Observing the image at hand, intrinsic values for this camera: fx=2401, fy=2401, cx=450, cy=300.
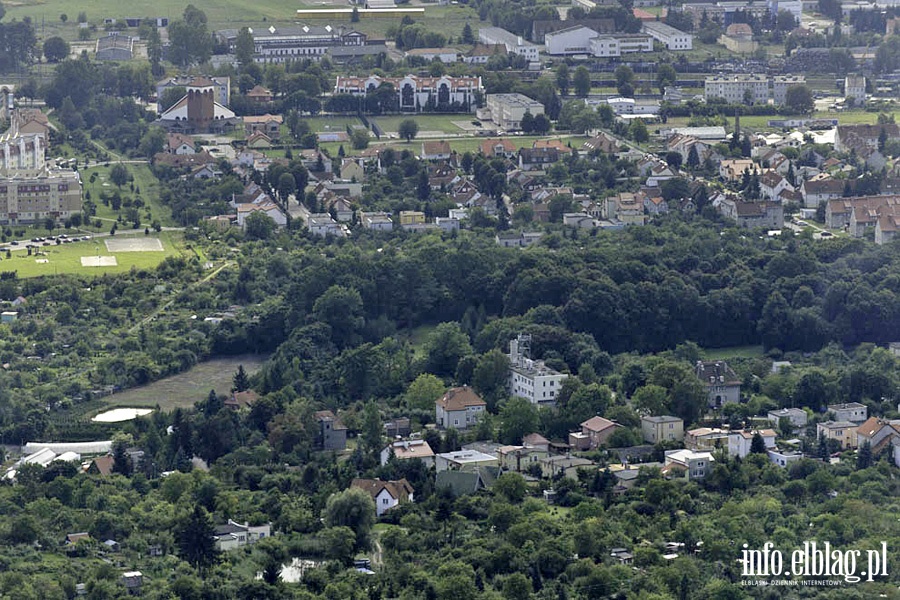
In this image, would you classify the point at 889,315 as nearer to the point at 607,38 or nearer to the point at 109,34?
the point at 607,38

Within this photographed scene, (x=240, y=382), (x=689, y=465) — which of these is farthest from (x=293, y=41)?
(x=689, y=465)

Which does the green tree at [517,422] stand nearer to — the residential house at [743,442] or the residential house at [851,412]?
the residential house at [743,442]

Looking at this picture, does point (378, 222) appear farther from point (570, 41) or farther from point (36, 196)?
point (570, 41)

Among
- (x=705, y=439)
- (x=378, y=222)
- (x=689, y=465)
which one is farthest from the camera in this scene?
(x=378, y=222)

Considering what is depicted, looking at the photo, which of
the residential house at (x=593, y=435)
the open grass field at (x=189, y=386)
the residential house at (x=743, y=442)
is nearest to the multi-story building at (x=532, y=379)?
the residential house at (x=593, y=435)

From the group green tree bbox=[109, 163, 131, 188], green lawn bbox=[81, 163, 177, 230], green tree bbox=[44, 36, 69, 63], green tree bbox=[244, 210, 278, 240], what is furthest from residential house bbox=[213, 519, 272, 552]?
green tree bbox=[44, 36, 69, 63]

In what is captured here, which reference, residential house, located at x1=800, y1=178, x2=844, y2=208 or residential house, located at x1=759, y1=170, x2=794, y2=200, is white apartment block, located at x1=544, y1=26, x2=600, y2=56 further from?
residential house, located at x1=800, y1=178, x2=844, y2=208
